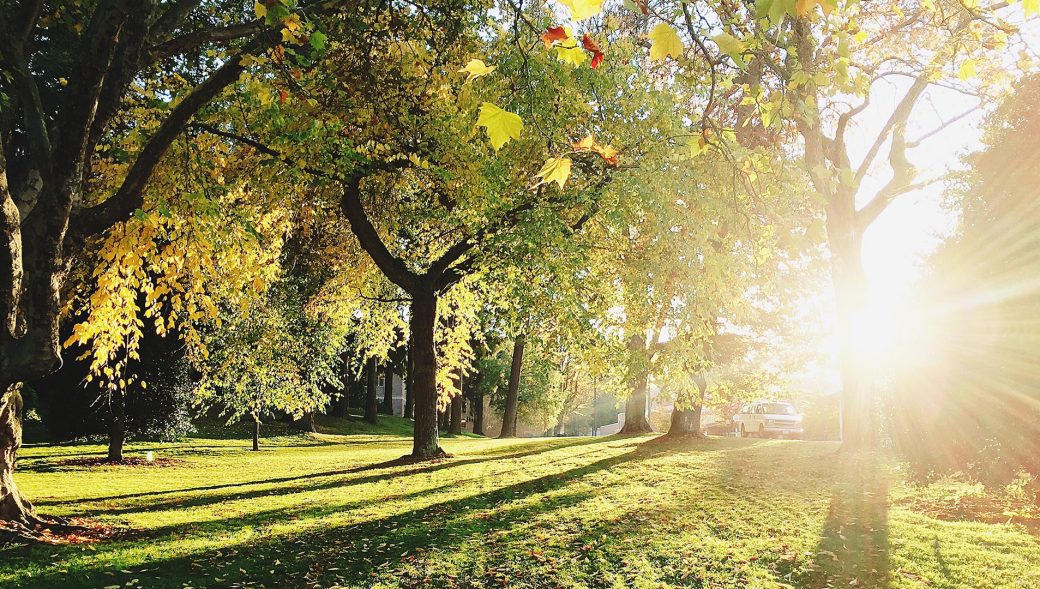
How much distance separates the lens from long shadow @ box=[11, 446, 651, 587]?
6102 mm

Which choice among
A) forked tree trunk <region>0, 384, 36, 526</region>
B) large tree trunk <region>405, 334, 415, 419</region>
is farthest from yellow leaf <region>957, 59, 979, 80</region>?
large tree trunk <region>405, 334, 415, 419</region>

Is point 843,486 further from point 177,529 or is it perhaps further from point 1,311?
point 1,311

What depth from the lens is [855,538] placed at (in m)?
7.68

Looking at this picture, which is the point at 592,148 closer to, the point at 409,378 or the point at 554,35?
the point at 554,35

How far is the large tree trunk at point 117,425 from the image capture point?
15742 millimetres

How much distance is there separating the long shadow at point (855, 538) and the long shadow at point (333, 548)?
3.97 metres

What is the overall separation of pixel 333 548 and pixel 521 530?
2486 mm

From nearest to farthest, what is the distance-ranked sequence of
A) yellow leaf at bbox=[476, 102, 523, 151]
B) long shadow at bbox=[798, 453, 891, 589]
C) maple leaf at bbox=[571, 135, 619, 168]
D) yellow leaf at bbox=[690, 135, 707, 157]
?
yellow leaf at bbox=[476, 102, 523, 151]
maple leaf at bbox=[571, 135, 619, 168]
yellow leaf at bbox=[690, 135, 707, 157]
long shadow at bbox=[798, 453, 891, 589]

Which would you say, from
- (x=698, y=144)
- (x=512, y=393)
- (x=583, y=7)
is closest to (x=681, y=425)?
(x=512, y=393)

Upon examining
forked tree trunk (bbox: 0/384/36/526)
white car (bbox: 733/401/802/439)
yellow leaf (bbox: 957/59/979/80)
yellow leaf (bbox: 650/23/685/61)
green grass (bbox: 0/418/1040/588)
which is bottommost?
white car (bbox: 733/401/802/439)

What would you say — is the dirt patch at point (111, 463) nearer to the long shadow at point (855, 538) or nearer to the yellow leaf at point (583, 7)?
the long shadow at point (855, 538)

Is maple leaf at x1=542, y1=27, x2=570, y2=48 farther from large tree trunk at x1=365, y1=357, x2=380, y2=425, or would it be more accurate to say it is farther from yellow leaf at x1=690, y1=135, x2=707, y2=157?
large tree trunk at x1=365, y1=357, x2=380, y2=425

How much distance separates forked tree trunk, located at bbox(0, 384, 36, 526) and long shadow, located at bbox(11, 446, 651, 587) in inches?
50.7

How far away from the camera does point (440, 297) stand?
1720cm
